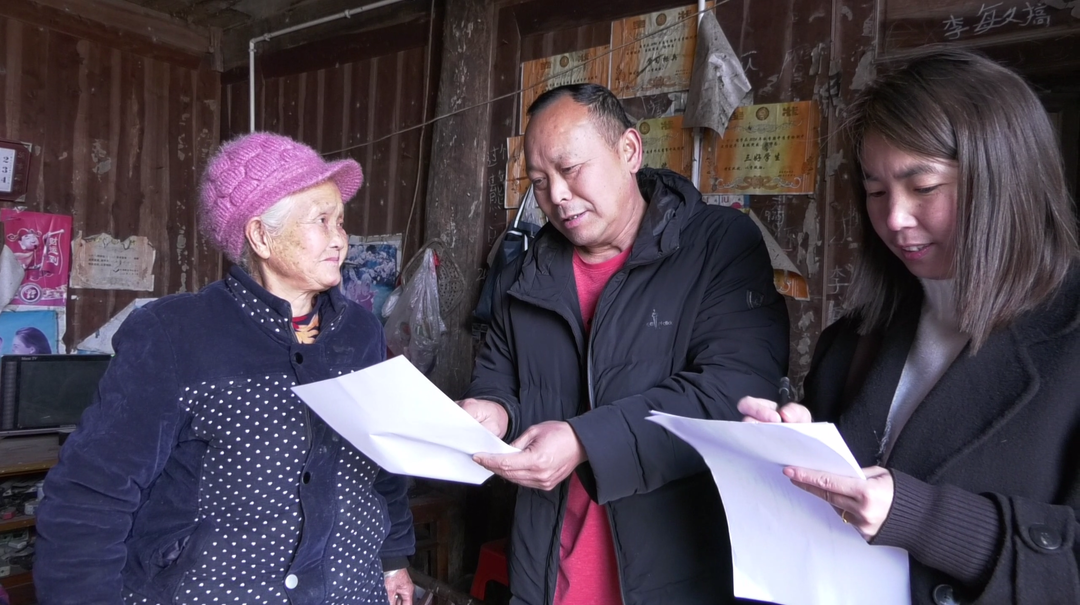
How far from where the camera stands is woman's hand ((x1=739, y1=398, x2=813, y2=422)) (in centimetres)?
98

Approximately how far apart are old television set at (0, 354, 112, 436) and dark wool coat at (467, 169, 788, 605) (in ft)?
8.01

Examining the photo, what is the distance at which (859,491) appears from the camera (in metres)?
0.86

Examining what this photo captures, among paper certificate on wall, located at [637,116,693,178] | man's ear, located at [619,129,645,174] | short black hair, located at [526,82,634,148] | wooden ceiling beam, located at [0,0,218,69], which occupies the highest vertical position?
wooden ceiling beam, located at [0,0,218,69]

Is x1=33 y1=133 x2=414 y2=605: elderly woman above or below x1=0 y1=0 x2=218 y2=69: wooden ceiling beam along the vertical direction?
below

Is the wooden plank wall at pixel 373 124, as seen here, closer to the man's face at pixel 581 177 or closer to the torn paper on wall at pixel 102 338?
the torn paper on wall at pixel 102 338

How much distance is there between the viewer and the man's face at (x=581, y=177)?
1.47 m

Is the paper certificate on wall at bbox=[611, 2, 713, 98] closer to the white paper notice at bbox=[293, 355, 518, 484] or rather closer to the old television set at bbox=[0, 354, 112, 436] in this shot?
the white paper notice at bbox=[293, 355, 518, 484]

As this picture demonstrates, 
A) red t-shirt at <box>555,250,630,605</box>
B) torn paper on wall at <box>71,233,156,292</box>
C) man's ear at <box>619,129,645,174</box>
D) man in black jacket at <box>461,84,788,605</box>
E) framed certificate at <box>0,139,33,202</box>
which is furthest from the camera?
torn paper on wall at <box>71,233,156,292</box>

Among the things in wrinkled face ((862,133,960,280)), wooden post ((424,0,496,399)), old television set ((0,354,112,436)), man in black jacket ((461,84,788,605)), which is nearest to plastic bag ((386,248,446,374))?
wooden post ((424,0,496,399))

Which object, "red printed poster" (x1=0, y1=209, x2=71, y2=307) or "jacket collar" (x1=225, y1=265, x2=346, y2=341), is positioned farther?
"red printed poster" (x1=0, y1=209, x2=71, y2=307)

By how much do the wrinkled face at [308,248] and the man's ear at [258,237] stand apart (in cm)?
1

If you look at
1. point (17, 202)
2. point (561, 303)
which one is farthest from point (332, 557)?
point (17, 202)


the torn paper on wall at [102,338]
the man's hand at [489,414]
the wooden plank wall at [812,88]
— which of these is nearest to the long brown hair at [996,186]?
the man's hand at [489,414]

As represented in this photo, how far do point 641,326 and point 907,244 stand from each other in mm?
520
